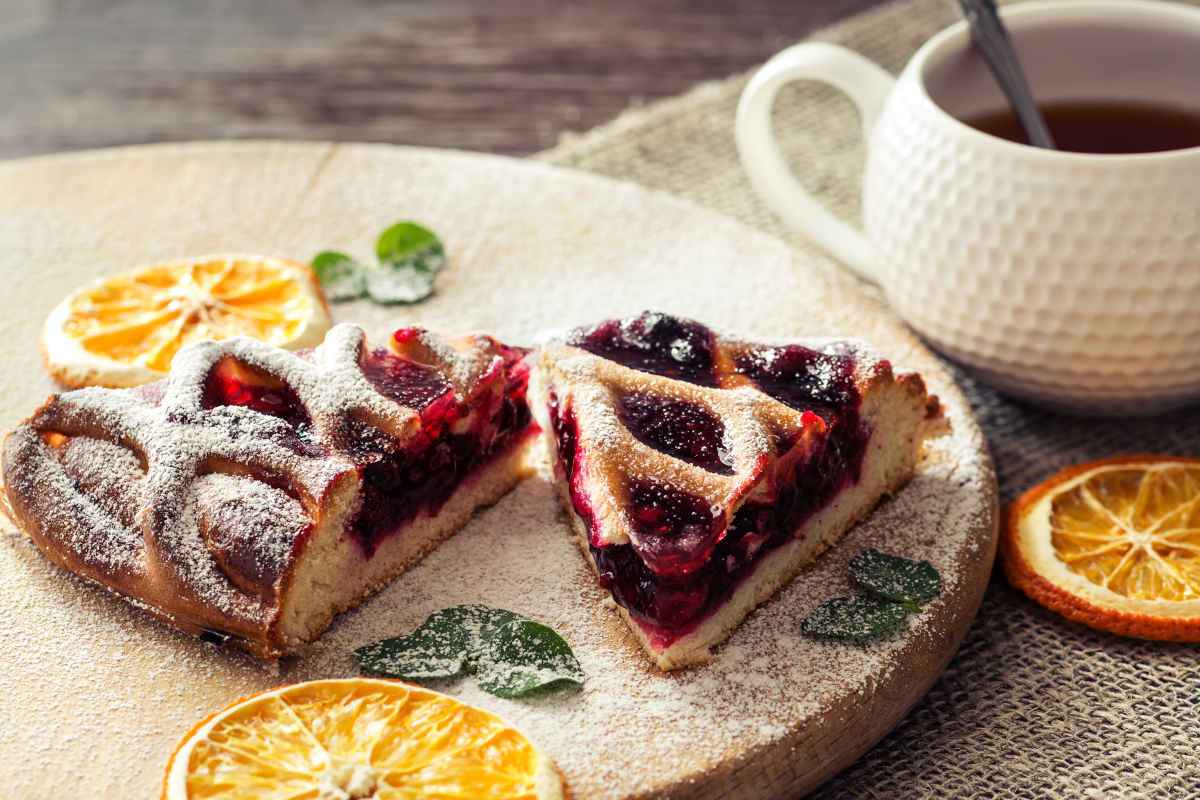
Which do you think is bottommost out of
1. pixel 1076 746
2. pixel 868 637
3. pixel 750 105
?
pixel 1076 746

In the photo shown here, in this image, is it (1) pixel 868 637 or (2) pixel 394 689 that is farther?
(1) pixel 868 637

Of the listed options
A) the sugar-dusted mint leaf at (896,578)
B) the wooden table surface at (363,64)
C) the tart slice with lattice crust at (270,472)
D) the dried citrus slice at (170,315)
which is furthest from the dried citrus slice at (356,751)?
the wooden table surface at (363,64)

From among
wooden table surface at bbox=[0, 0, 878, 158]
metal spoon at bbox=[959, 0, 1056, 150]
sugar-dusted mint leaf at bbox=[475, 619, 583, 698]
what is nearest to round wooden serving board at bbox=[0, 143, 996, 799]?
sugar-dusted mint leaf at bbox=[475, 619, 583, 698]

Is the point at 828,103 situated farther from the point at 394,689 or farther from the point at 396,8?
the point at 394,689

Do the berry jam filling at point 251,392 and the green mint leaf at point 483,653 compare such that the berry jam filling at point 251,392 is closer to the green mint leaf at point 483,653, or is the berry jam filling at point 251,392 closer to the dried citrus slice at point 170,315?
the dried citrus slice at point 170,315

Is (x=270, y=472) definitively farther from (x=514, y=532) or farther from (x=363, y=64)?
(x=363, y=64)

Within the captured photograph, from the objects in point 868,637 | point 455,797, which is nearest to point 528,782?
point 455,797

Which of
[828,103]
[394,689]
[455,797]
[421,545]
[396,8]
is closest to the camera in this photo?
[455,797]
